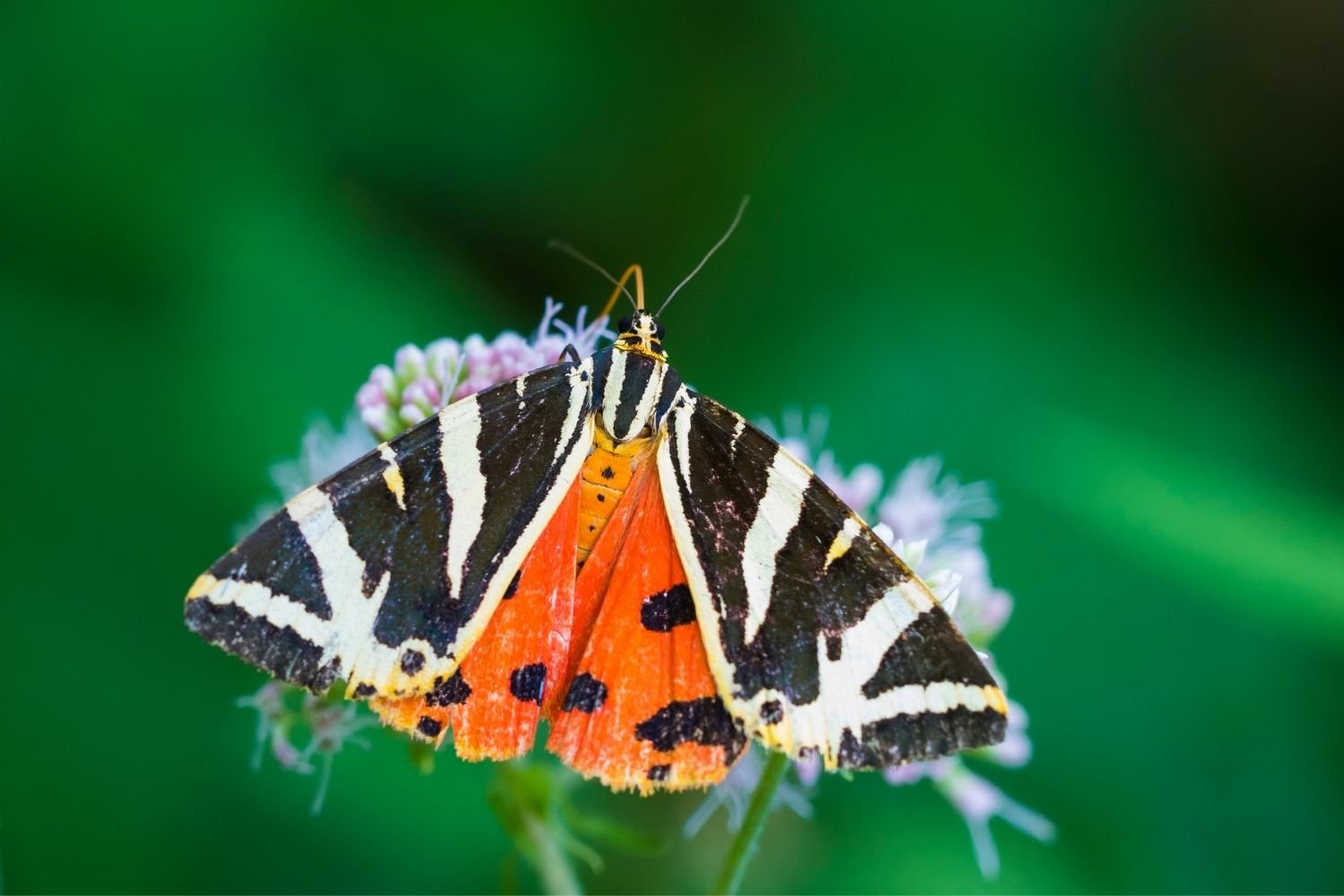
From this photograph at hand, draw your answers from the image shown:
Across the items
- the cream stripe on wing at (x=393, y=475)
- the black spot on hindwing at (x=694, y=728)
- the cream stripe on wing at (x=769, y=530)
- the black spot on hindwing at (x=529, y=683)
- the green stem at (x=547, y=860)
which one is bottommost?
the green stem at (x=547, y=860)

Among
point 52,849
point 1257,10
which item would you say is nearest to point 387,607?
point 52,849

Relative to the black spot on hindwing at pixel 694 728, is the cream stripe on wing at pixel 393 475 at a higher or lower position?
higher

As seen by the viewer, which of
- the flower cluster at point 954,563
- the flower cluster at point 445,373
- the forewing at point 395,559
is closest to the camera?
the forewing at point 395,559

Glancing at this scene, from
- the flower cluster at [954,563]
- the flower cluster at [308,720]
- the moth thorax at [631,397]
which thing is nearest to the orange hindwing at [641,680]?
the moth thorax at [631,397]

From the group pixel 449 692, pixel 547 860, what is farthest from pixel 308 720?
pixel 449 692

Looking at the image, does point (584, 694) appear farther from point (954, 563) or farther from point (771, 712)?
point (954, 563)

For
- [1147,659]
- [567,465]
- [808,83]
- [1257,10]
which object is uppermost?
[1257,10]

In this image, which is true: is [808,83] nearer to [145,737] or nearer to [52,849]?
[145,737]

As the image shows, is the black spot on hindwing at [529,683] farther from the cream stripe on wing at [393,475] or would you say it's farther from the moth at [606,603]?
the cream stripe on wing at [393,475]

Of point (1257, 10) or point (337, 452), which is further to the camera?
point (1257, 10)
